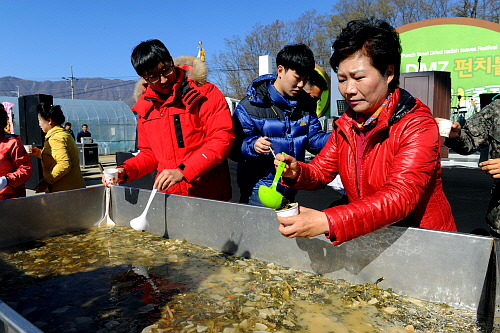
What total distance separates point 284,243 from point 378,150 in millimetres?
672

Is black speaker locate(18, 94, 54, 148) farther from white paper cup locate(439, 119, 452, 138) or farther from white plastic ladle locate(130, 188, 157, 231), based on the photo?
Answer: white paper cup locate(439, 119, 452, 138)

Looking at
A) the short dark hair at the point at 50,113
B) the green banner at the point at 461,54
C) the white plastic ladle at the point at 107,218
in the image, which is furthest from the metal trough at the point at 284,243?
the green banner at the point at 461,54

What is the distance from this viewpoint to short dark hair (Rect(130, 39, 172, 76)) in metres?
2.36

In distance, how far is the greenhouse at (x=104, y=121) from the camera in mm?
23797

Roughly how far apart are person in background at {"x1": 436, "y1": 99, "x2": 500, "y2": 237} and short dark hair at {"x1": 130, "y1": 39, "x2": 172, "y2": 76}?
1.82 metres

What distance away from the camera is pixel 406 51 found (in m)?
15.1

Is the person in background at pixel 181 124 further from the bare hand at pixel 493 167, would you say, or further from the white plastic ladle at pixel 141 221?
the bare hand at pixel 493 167

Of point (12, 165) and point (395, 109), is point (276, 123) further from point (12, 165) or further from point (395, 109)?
point (12, 165)

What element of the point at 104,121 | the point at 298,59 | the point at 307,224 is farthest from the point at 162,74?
the point at 104,121

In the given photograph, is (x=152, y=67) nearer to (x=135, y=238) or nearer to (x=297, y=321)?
(x=135, y=238)

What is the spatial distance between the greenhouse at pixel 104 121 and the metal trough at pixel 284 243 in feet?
73.8

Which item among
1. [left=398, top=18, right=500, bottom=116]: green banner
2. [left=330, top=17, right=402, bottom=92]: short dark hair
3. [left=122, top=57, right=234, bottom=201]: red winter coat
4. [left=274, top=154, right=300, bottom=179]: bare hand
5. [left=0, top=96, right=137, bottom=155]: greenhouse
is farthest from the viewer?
[left=0, top=96, right=137, bottom=155]: greenhouse

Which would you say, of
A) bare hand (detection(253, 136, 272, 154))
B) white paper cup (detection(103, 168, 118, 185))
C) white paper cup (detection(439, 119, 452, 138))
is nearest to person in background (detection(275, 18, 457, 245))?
white paper cup (detection(439, 119, 452, 138))

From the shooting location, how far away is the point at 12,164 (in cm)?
351
